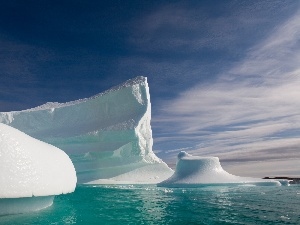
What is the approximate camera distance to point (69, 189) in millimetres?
10750

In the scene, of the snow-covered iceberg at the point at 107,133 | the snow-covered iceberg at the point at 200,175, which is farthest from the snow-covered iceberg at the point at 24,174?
the snow-covered iceberg at the point at 107,133

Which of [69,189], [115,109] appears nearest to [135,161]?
[115,109]

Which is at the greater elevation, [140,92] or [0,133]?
[140,92]

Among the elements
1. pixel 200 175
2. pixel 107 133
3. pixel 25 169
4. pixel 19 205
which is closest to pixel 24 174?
pixel 25 169

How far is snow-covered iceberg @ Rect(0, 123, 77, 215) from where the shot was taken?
8.02 m

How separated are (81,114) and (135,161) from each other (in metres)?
10.3

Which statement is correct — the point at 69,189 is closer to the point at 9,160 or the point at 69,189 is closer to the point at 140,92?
the point at 9,160

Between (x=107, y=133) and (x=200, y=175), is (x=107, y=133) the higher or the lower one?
the higher one

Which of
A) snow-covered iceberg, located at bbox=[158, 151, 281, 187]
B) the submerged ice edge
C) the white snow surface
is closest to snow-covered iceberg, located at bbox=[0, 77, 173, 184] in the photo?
snow-covered iceberg, located at bbox=[158, 151, 281, 187]

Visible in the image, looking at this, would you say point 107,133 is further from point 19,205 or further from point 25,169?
point 25,169

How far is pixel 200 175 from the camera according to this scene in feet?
90.2

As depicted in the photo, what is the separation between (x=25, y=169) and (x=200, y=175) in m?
21.0

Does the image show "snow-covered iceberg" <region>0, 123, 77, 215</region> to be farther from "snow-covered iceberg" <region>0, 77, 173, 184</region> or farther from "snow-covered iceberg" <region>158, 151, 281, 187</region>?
"snow-covered iceberg" <region>0, 77, 173, 184</region>

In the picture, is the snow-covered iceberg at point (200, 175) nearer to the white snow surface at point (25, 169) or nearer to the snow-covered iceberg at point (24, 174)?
the white snow surface at point (25, 169)
